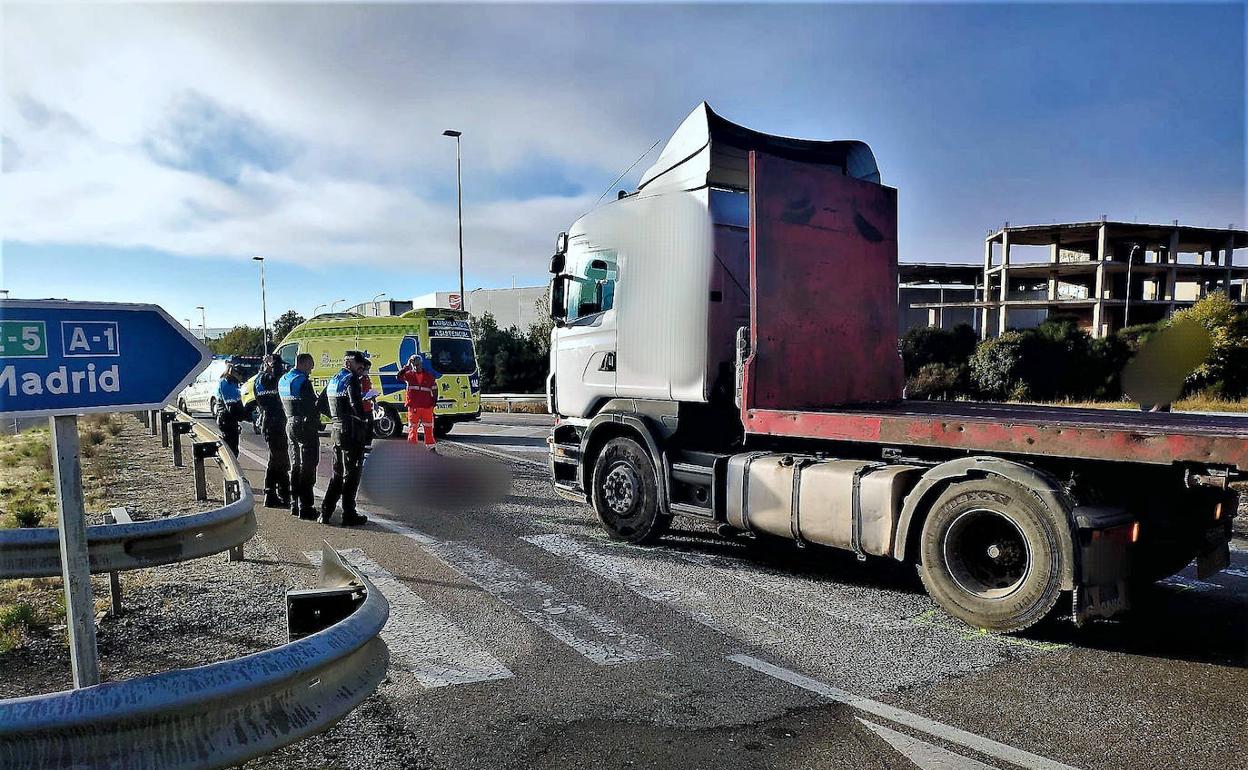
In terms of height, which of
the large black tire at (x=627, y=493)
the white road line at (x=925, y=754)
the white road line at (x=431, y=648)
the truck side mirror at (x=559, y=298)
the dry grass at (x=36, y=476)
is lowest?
the dry grass at (x=36, y=476)

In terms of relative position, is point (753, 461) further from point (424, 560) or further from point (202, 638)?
point (202, 638)

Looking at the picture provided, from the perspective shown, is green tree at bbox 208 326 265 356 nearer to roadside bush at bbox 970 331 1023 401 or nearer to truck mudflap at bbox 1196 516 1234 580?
roadside bush at bbox 970 331 1023 401

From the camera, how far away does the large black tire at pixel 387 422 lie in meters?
15.7

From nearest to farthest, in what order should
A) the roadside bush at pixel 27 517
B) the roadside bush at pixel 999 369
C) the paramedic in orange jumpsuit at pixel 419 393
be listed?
1. the roadside bush at pixel 27 517
2. the paramedic in orange jumpsuit at pixel 419 393
3. the roadside bush at pixel 999 369

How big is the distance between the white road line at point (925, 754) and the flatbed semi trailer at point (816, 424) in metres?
1.52

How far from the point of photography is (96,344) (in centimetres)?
227

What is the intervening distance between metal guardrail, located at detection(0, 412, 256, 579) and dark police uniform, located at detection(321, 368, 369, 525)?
166 inches

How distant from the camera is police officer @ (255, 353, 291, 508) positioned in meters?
8.75

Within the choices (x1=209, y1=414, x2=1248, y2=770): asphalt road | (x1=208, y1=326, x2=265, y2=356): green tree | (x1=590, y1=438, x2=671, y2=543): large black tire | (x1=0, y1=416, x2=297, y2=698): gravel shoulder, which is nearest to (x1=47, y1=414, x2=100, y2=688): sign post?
(x1=209, y1=414, x2=1248, y2=770): asphalt road

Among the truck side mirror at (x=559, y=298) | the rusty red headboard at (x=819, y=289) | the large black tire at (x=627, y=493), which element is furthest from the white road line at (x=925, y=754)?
the truck side mirror at (x=559, y=298)

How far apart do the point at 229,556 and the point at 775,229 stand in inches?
198

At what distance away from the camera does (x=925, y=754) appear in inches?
123

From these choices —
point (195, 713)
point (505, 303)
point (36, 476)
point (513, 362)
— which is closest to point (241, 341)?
point (505, 303)

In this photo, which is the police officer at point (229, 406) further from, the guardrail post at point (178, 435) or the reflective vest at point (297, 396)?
the reflective vest at point (297, 396)
